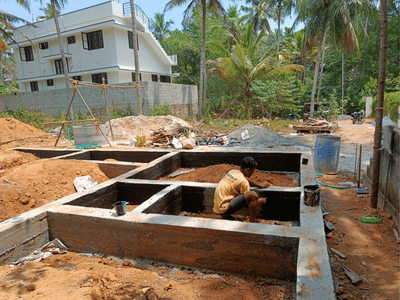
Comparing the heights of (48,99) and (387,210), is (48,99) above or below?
above

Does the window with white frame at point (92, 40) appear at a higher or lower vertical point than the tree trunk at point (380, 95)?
higher

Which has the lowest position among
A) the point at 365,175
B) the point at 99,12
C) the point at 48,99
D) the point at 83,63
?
the point at 365,175

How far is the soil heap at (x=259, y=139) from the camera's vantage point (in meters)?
9.08

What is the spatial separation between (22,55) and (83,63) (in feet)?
25.0

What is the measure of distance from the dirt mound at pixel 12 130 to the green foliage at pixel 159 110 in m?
6.16

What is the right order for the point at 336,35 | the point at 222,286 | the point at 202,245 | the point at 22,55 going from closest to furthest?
the point at 222,286 < the point at 202,245 < the point at 336,35 < the point at 22,55

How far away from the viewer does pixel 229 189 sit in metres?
4.07

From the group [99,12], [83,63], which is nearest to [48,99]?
[83,63]

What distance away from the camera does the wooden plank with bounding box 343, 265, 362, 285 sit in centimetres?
277

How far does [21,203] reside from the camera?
4.33 meters

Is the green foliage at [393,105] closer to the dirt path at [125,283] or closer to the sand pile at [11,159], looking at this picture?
the dirt path at [125,283]

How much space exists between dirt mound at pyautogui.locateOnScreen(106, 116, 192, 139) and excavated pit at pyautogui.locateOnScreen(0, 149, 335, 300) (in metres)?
7.92

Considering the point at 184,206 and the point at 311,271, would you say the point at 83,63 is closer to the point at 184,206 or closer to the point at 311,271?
the point at 184,206

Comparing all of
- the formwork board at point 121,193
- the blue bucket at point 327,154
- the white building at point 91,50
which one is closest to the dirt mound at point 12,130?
the white building at point 91,50
